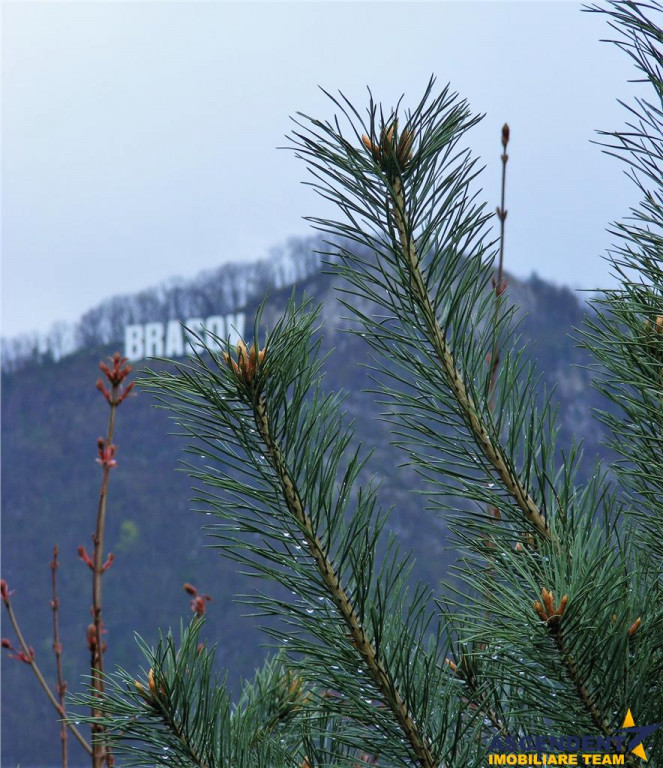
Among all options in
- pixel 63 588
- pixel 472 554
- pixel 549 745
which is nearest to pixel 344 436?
pixel 472 554

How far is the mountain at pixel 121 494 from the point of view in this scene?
31.3 m

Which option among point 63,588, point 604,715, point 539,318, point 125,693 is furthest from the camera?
point 539,318

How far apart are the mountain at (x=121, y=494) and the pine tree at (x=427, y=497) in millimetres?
29177

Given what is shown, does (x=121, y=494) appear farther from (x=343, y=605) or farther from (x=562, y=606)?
(x=562, y=606)

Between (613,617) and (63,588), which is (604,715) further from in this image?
(63,588)

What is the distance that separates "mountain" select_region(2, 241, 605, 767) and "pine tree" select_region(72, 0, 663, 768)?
29.2 meters

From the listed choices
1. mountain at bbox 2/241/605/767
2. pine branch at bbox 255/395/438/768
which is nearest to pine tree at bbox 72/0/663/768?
pine branch at bbox 255/395/438/768

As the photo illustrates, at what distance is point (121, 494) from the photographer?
119ft

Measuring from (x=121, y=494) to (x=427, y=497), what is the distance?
37.0m

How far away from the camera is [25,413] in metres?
39.1

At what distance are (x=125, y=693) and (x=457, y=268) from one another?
1.56 feet

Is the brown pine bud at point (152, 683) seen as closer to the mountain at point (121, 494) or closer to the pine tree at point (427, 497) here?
the pine tree at point (427, 497)

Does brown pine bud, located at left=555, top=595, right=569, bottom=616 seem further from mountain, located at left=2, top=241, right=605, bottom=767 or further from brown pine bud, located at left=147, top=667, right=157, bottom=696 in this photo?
mountain, located at left=2, top=241, right=605, bottom=767

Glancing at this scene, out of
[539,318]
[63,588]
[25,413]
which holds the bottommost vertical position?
[63,588]
